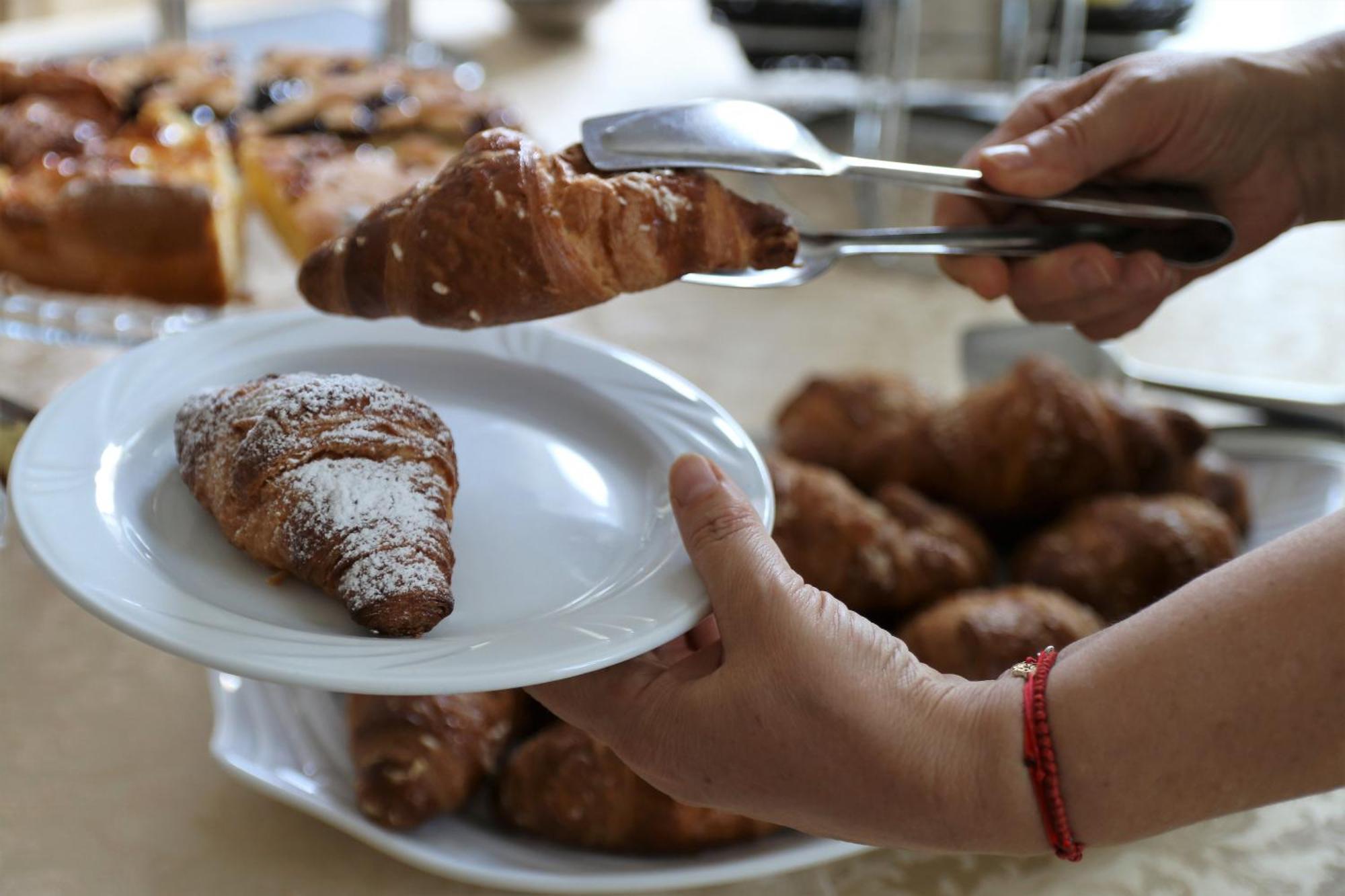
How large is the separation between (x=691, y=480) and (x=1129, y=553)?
0.48 meters

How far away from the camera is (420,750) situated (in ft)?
2.35

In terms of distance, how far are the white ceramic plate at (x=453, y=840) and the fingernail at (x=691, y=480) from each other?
22 cm

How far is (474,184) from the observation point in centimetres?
62

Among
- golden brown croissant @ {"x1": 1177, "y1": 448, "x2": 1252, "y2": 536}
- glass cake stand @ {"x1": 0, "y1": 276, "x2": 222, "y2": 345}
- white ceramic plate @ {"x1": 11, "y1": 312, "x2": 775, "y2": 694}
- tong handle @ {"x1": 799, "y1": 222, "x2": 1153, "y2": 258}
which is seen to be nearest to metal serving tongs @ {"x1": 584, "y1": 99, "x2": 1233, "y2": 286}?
tong handle @ {"x1": 799, "y1": 222, "x2": 1153, "y2": 258}

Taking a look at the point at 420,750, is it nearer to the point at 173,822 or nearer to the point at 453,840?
the point at 453,840

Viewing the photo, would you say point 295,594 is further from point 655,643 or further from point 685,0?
point 685,0

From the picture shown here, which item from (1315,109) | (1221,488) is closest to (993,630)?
(1221,488)

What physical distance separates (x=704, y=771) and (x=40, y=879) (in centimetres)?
40

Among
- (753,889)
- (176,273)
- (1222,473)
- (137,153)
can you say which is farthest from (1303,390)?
(137,153)

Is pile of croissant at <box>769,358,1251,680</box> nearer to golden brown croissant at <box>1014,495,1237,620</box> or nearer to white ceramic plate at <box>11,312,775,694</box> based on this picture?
golden brown croissant at <box>1014,495,1237,620</box>

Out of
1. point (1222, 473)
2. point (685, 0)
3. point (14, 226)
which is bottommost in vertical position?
point (1222, 473)

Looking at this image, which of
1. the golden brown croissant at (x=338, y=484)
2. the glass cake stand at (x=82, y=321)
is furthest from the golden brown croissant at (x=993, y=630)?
the glass cake stand at (x=82, y=321)

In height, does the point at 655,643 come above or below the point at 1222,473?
above

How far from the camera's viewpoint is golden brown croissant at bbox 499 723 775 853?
713 millimetres
